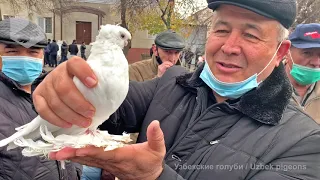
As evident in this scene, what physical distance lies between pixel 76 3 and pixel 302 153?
91.6 feet

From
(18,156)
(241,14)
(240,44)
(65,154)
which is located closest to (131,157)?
(65,154)

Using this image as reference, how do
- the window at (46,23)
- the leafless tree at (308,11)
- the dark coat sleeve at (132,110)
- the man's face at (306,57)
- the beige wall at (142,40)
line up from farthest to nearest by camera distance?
the window at (46,23) < the beige wall at (142,40) < the leafless tree at (308,11) < the man's face at (306,57) < the dark coat sleeve at (132,110)

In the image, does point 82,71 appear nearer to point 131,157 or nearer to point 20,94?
point 131,157

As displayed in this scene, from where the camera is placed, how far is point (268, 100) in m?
1.89

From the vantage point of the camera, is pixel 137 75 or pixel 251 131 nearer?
pixel 251 131

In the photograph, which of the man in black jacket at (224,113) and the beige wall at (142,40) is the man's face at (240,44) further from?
the beige wall at (142,40)

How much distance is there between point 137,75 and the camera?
5.27m

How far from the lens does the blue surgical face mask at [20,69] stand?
3441 mm

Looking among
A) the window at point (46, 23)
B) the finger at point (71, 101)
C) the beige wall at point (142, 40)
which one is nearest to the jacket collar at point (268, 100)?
the finger at point (71, 101)

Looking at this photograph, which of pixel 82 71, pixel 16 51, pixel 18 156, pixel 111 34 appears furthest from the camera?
pixel 16 51

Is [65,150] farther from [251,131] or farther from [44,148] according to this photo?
[251,131]

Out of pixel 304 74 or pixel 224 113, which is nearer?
pixel 224 113

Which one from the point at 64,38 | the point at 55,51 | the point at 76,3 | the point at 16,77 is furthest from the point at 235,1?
the point at 64,38

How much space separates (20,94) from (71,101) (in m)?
2.02
